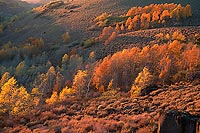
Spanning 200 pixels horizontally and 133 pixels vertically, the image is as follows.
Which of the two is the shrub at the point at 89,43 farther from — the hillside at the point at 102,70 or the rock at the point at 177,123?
the rock at the point at 177,123

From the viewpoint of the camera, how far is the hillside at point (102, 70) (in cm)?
2816

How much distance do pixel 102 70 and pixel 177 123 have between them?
49.2 m

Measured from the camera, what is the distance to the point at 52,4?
599 ft

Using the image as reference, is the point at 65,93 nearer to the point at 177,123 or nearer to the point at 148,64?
the point at 148,64

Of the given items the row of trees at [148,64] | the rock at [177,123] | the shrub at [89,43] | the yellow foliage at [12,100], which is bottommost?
the shrub at [89,43]

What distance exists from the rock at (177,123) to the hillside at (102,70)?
52mm

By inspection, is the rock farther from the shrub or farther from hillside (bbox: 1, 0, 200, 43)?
hillside (bbox: 1, 0, 200, 43)

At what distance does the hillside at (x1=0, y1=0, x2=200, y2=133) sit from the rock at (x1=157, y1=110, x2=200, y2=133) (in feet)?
0.17

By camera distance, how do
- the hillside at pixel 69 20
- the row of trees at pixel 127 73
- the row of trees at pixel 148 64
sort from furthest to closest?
the hillside at pixel 69 20 → the row of trees at pixel 148 64 → the row of trees at pixel 127 73

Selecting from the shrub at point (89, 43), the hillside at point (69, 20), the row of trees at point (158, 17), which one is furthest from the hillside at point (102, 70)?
the hillside at point (69, 20)

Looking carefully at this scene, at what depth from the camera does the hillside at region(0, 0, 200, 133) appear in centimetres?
2816

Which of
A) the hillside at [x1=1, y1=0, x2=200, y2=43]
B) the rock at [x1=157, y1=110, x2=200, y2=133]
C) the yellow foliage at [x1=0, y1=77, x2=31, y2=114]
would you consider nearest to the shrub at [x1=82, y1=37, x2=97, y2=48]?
the hillside at [x1=1, y1=0, x2=200, y2=43]

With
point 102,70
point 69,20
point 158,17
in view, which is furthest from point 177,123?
point 69,20

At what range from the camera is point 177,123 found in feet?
54.2
